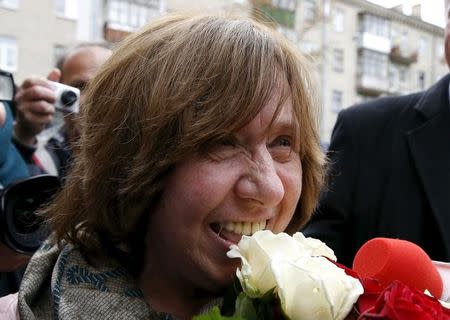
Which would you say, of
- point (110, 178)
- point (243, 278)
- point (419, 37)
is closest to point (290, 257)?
point (243, 278)

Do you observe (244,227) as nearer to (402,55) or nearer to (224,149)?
(224,149)

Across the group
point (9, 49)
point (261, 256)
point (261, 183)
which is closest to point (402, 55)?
point (9, 49)

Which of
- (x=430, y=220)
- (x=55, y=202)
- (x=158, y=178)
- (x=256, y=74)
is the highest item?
(x=256, y=74)

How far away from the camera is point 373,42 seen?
31359mm

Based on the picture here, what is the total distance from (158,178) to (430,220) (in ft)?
3.73

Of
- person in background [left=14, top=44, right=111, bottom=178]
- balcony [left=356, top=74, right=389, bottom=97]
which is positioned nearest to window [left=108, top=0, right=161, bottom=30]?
balcony [left=356, top=74, right=389, bottom=97]

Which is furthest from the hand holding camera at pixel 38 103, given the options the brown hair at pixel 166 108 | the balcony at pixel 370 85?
the balcony at pixel 370 85

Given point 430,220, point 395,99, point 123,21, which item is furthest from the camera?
point 123,21

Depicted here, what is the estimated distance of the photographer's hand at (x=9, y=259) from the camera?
1.54 metres

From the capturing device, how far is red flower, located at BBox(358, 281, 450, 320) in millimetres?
744

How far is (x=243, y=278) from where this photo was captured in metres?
0.88

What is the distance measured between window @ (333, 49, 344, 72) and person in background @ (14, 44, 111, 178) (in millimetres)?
28551

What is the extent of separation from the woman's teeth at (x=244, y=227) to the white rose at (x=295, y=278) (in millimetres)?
83

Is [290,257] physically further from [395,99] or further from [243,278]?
[395,99]
